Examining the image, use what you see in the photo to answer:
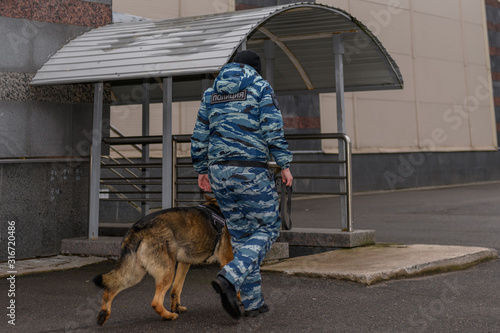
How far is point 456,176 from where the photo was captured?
25.4m

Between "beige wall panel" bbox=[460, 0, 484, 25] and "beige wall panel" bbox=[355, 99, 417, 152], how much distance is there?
615 centimetres

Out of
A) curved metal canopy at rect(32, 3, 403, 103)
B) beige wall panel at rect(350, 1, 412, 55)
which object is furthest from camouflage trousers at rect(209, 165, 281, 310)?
beige wall panel at rect(350, 1, 412, 55)

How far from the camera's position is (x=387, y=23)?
75.0 feet

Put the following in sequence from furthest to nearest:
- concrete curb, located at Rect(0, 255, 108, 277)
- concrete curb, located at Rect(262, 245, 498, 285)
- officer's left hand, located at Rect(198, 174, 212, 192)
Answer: concrete curb, located at Rect(0, 255, 108, 277)
concrete curb, located at Rect(262, 245, 498, 285)
officer's left hand, located at Rect(198, 174, 212, 192)

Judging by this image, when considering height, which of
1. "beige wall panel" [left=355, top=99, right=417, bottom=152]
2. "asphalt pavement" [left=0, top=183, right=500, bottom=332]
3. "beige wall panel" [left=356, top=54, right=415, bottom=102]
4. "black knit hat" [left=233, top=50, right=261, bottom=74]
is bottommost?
"asphalt pavement" [left=0, top=183, right=500, bottom=332]

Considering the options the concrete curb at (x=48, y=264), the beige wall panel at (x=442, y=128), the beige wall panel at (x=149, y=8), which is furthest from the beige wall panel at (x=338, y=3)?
the concrete curb at (x=48, y=264)

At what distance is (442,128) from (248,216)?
22257 mm

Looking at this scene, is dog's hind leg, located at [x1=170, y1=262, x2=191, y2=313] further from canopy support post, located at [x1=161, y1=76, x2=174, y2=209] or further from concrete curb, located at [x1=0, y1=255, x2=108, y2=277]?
concrete curb, located at [x1=0, y1=255, x2=108, y2=277]

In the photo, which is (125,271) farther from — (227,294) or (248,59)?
(248,59)

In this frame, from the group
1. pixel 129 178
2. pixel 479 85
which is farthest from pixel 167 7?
pixel 479 85

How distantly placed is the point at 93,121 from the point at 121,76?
126 centimetres

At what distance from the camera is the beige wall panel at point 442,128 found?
24.2 metres

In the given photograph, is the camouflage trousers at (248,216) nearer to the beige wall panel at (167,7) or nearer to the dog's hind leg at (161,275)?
the dog's hind leg at (161,275)

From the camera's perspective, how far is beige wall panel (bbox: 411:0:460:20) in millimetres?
24203
